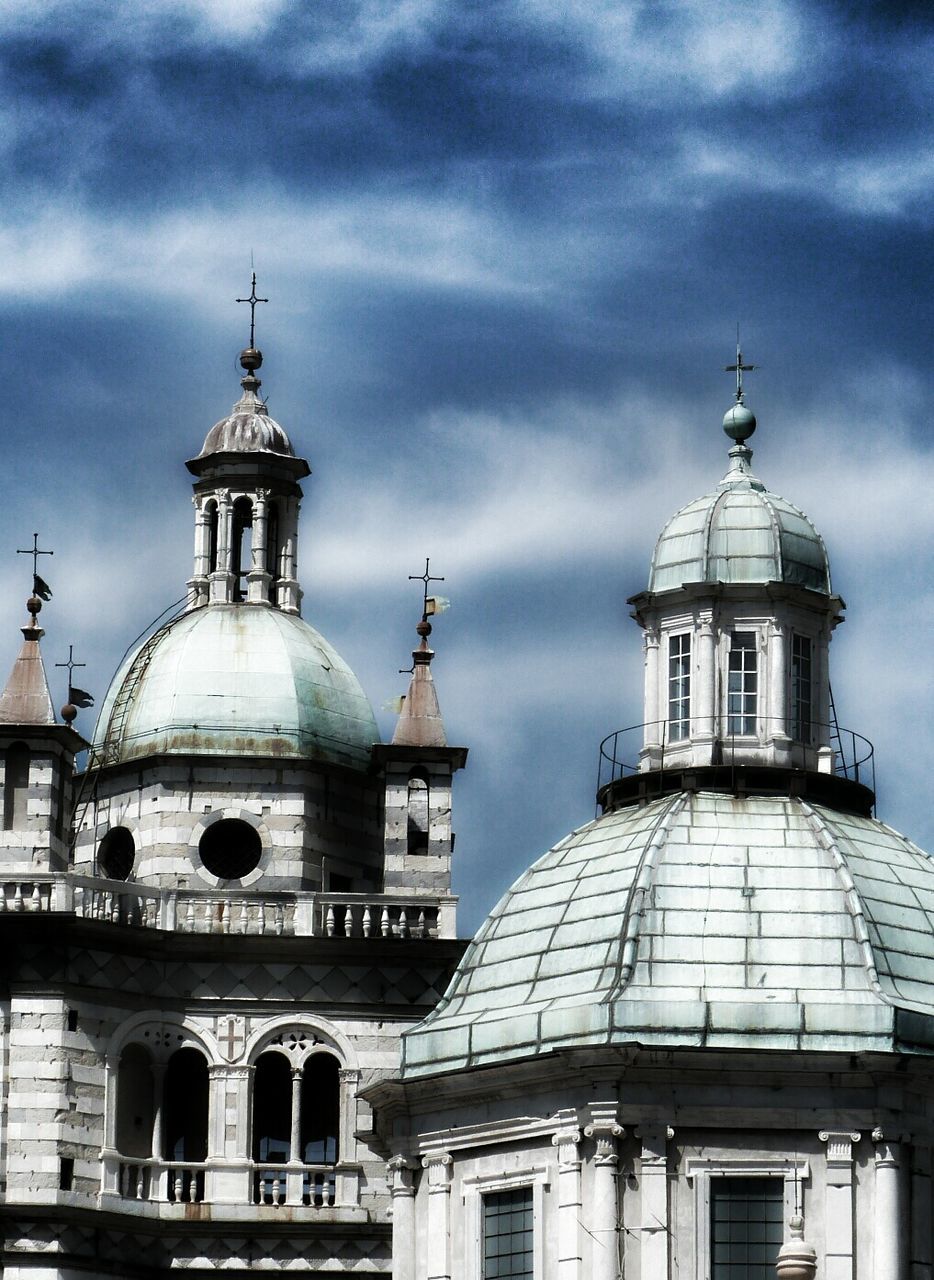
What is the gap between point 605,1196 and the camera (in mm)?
90562

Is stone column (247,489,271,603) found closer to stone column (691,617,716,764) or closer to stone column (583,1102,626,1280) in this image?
stone column (691,617,716,764)

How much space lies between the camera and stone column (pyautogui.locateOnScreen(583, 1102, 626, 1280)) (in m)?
90.4

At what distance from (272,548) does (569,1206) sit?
75.4 feet

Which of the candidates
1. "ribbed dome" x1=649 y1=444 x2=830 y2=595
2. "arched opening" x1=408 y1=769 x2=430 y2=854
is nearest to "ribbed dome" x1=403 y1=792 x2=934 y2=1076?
"ribbed dome" x1=649 y1=444 x2=830 y2=595

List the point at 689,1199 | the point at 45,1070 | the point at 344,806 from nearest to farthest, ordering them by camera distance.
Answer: the point at 689,1199
the point at 45,1070
the point at 344,806

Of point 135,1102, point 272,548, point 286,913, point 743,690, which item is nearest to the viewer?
point 743,690

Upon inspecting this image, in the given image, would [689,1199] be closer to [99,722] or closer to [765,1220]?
[765,1220]

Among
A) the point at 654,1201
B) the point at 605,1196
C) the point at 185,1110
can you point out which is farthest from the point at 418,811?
the point at 654,1201

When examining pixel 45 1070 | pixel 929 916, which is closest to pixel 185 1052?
pixel 45 1070

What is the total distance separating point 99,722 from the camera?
10894 cm

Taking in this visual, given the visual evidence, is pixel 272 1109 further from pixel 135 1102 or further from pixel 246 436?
pixel 246 436

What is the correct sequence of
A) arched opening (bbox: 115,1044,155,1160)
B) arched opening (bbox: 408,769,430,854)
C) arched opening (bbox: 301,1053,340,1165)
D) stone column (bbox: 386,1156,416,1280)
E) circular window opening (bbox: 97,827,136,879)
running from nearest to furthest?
stone column (bbox: 386,1156,416,1280) → arched opening (bbox: 115,1044,155,1160) → arched opening (bbox: 301,1053,340,1165) → arched opening (bbox: 408,769,430,854) → circular window opening (bbox: 97,827,136,879)

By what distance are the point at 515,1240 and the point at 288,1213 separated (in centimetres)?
1015

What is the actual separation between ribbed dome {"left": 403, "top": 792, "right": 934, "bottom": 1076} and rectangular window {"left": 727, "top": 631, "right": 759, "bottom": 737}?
211cm
